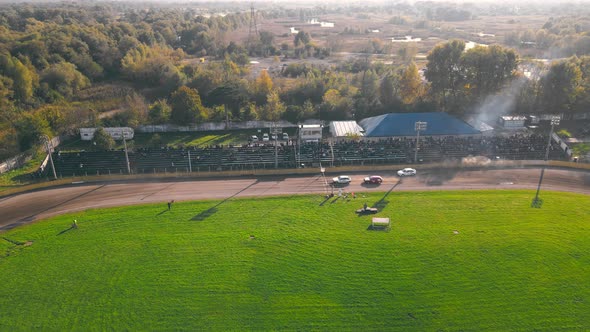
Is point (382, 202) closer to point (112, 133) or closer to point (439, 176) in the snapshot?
point (439, 176)

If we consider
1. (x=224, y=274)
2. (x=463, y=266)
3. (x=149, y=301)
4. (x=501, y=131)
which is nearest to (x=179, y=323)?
(x=149, y=301)

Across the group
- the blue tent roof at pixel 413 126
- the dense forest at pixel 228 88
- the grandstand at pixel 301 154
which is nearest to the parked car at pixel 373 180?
the grandstand at pixel 301 154

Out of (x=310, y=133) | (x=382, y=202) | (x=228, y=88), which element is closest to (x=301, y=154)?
(x=310, y=133)

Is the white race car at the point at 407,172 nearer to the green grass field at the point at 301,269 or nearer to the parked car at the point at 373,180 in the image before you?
the parked car at the point at 373,180

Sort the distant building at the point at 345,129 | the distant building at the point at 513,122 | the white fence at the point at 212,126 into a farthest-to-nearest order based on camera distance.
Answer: the white fence at the point at 212,126 < the distant building at the point at 513,122 < the distant building at the point at 345,129

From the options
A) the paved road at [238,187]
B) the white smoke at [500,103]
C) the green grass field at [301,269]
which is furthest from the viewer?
the white smoke at [500,103]

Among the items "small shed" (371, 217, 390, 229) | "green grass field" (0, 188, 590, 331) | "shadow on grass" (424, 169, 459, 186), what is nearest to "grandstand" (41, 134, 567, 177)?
"shadow on grass" (424, 169, 459, 186)

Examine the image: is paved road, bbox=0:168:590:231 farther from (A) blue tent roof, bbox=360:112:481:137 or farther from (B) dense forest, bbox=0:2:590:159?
(B) dense forest, bbox=0:2:590:159
